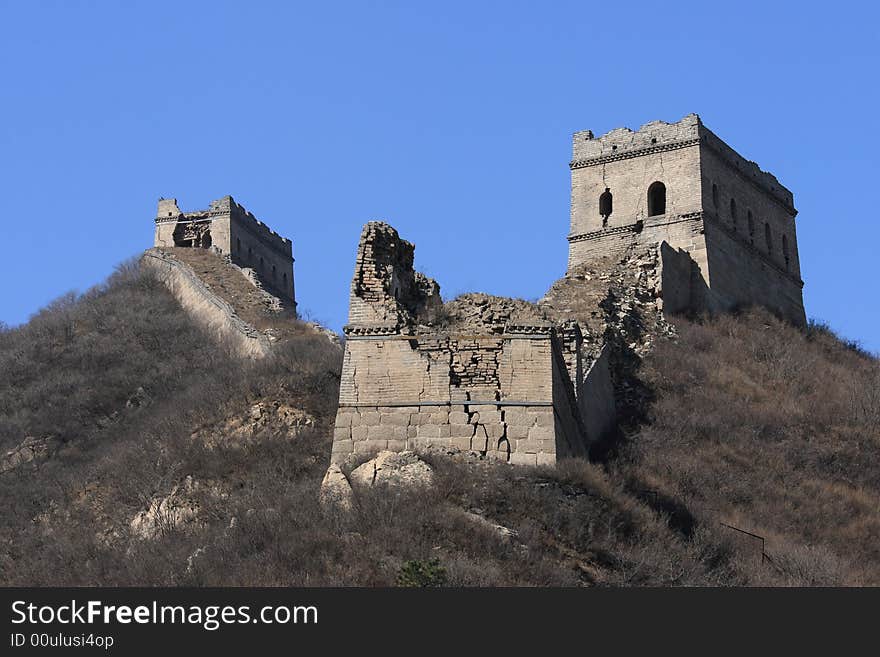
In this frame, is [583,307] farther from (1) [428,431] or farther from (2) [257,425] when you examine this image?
(1) [428,431]

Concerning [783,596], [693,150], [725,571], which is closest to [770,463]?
[725,571]

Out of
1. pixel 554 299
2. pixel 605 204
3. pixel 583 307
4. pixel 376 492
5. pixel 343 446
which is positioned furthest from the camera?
pixel 605 204

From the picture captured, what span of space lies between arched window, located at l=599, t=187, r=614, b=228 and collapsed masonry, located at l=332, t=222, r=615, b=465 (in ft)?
54.9

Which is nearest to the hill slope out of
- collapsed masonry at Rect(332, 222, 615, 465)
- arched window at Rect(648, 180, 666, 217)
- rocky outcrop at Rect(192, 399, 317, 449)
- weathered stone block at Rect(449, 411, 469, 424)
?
rocky outcrop at Rect(192, 399, 317, 449)

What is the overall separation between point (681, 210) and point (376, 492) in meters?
20.1

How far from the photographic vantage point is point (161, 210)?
59000mm

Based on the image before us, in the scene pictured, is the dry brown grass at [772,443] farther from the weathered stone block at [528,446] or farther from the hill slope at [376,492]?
the weathered stone block at [528,446]

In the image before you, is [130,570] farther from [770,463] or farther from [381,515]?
[770,463]

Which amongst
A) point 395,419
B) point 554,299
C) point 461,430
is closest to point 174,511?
point 395,419

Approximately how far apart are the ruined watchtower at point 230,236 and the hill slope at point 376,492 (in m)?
6.28

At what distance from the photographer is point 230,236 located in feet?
187

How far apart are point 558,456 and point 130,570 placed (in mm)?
5862

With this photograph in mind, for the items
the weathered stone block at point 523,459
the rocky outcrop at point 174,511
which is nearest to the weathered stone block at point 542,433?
the weathered stone block at point 523,459

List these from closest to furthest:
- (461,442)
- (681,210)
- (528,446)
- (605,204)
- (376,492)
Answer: (376,492) → (528,446) → (461,442) → (681,210) → (605,204)
